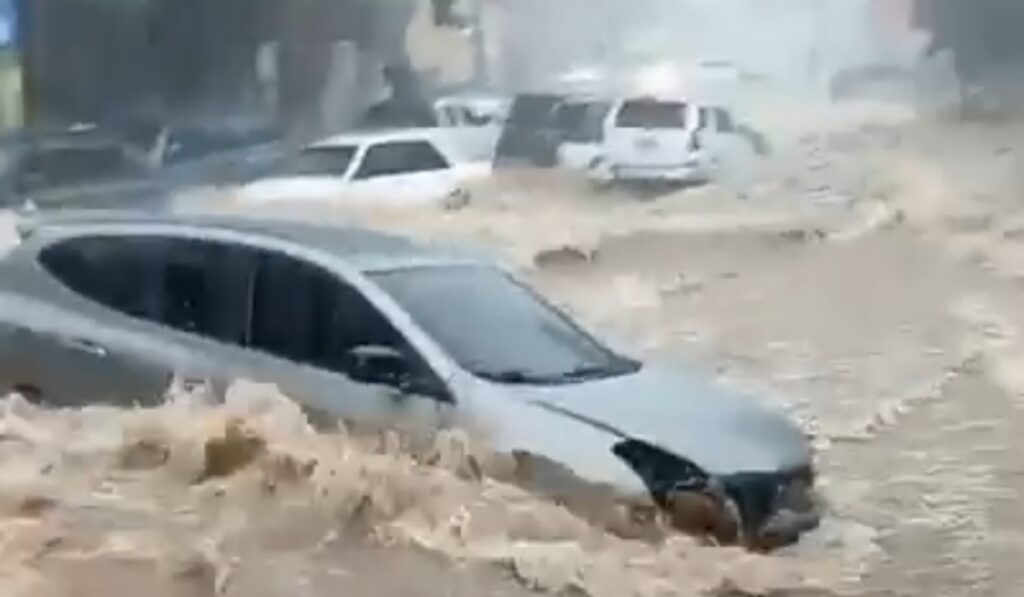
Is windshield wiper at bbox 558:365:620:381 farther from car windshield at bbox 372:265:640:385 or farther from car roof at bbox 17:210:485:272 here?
car roof at bbox 17:210:485:272

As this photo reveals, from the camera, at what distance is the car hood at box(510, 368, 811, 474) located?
1.78 m

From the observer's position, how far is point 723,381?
72.5 inches

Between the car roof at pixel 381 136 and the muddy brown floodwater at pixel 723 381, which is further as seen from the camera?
the car roof at pixel 381 136

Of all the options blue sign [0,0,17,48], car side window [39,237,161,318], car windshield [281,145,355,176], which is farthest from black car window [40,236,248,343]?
blue sign [0,0,17,48]

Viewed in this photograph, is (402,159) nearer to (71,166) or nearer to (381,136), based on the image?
(381,136)

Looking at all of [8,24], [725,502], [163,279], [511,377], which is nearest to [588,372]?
[511,377]

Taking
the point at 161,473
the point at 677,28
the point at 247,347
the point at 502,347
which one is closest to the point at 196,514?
the point at 161,473

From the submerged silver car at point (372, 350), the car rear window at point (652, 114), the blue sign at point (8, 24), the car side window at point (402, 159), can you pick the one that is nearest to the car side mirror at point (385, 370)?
the submerged silver car at point (372, 350)

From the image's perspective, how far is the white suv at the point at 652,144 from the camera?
190 centimetres

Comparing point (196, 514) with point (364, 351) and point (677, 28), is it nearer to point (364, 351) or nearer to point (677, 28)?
point (364, 351)

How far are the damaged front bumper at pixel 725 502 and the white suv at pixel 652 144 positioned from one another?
0.32 meters

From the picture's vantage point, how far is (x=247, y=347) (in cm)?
187

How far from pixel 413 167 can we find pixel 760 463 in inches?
19.7

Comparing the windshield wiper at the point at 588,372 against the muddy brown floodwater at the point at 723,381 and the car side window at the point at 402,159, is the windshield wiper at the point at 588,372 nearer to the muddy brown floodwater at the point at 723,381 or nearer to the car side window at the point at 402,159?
the muddy brown floodwater at the point at 723,381
